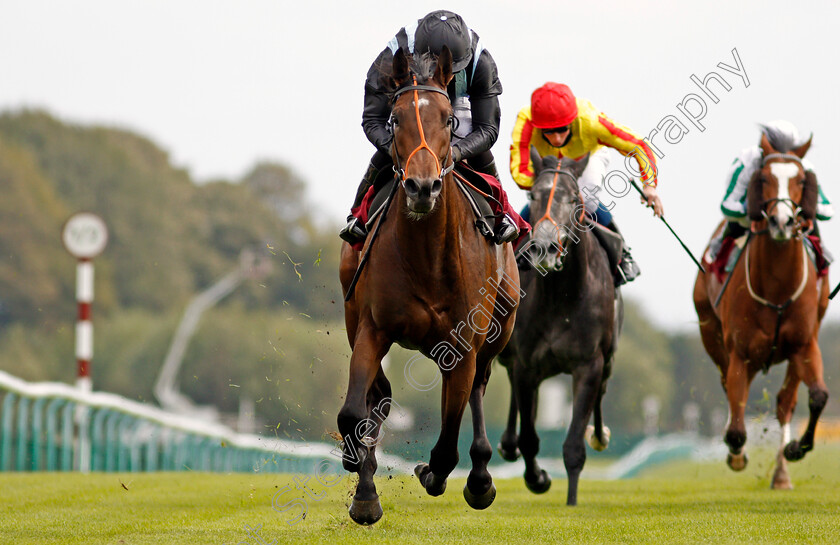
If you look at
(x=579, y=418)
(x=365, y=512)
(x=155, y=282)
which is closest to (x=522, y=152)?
(x=579, y=418)

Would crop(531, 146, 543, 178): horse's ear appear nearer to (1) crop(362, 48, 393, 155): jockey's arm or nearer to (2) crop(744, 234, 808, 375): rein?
(2) crop(744, 234, 808, 375): rein

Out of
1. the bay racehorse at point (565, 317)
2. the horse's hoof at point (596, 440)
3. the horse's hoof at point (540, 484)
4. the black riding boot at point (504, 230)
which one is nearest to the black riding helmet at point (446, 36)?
the black riding boot at point (504, 230)

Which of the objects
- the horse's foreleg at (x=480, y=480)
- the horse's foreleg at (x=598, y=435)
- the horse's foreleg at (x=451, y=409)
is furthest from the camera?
the horse's foreleg at (x=598, y=435)

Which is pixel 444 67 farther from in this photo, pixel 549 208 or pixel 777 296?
pixel 777 296

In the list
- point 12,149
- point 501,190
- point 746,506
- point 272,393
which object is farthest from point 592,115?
point 12,149

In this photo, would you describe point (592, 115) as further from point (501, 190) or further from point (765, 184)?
point (501, 190)

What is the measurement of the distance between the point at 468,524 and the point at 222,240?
5289cm

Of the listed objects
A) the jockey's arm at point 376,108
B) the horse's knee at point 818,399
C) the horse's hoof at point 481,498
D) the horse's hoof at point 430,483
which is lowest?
the horse's hoof at point 481,498

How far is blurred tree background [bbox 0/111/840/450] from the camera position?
43438 mm

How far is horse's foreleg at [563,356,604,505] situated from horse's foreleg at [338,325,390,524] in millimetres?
2405

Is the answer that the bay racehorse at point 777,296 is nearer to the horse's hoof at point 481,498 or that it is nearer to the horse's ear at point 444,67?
the horse's hoof at point 481,498

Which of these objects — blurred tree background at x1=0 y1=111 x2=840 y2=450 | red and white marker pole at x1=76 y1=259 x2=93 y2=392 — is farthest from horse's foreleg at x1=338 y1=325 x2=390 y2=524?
blurred tree background at x1=0 y1=111 x2=840 y2=450

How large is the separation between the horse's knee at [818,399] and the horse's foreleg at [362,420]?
390cm

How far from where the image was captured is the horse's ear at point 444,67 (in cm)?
570
